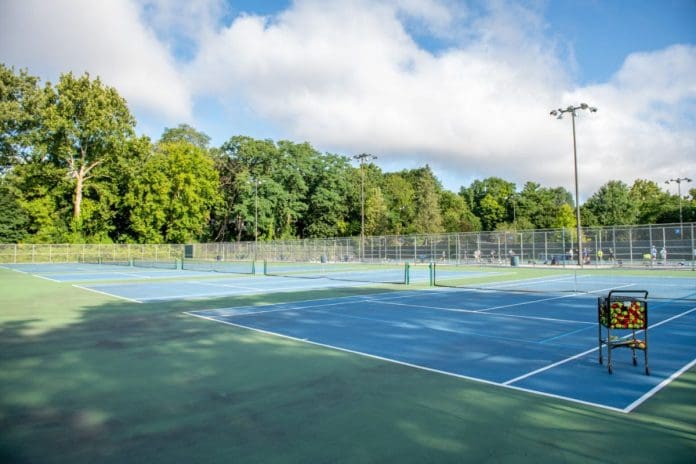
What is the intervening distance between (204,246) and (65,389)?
52.1 metres

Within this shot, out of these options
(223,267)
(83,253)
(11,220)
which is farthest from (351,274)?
(11,220)

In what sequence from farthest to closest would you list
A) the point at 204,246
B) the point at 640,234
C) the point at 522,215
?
the point at 522,215
the point at 204,246
the point at 640,234

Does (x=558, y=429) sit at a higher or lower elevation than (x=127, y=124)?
lower

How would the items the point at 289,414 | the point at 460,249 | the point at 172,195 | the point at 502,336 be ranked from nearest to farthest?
1. the point at 289,414
2. the point at 502,336
3. the point at 460,249
4. the point at 172,195

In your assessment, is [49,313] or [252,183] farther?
[252,183]

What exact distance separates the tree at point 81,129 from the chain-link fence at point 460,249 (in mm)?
8090

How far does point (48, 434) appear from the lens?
16.4ft

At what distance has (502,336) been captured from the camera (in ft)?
33.1

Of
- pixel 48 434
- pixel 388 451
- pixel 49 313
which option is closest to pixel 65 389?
pixel 48 434

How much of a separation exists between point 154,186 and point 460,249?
40543 mm

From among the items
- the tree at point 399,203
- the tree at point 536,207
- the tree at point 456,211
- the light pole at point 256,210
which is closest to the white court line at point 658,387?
the light pole at point 256,210

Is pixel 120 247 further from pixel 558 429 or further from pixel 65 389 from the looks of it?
pixel 558 429

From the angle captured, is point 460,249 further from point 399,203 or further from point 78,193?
point 78,193

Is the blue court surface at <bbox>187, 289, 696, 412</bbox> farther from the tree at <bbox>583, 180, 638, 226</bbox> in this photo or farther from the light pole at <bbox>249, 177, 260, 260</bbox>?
the tree at <bbox>583, 180, 638, 226</bbox>
